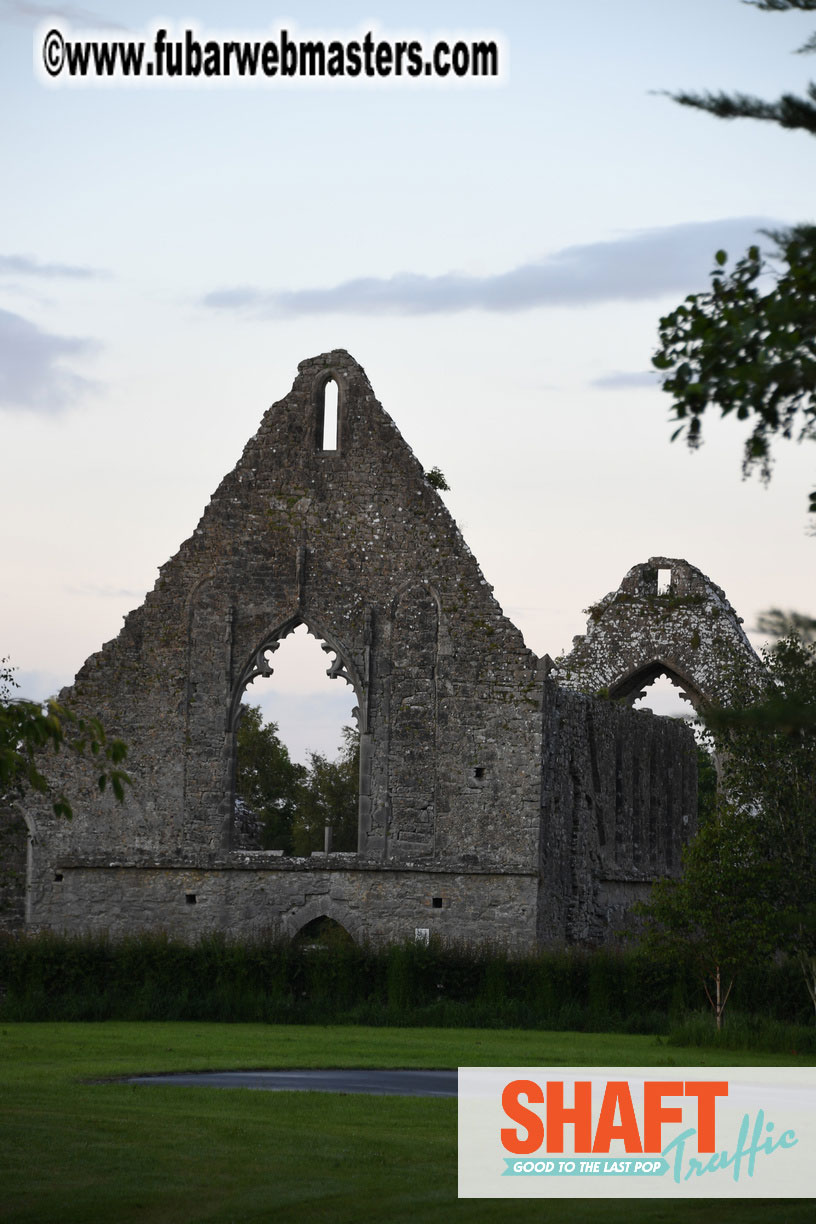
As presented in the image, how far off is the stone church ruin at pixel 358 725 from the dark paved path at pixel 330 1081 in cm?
905

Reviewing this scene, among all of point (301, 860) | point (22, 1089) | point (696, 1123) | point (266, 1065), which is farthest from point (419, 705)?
point (696, 1123)

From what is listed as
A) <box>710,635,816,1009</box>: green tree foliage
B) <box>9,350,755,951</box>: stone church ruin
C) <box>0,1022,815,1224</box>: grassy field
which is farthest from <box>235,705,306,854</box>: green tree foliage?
<box>0,1022,815,1224</box>: grassy field

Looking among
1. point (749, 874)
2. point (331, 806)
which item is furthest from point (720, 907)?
point (331, 806)

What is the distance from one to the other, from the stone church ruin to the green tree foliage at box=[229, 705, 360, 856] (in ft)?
85.6

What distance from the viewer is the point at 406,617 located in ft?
90.0

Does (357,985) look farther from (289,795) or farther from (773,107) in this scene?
(289,795)

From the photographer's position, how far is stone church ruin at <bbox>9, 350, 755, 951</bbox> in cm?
2667

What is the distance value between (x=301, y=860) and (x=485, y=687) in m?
3.70

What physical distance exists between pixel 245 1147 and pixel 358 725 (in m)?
15.6

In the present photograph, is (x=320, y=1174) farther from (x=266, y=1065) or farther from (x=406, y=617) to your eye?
(x=406, y=617)

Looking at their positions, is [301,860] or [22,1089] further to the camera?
[301,860]

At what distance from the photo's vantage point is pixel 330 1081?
1672 cm

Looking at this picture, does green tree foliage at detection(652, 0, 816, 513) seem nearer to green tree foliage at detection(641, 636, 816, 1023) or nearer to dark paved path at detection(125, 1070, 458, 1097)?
dark paved path at detection(125, 1070, 458, 1097)

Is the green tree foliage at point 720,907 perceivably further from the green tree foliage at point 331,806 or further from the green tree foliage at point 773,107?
the green tree foliage at point 331,806
